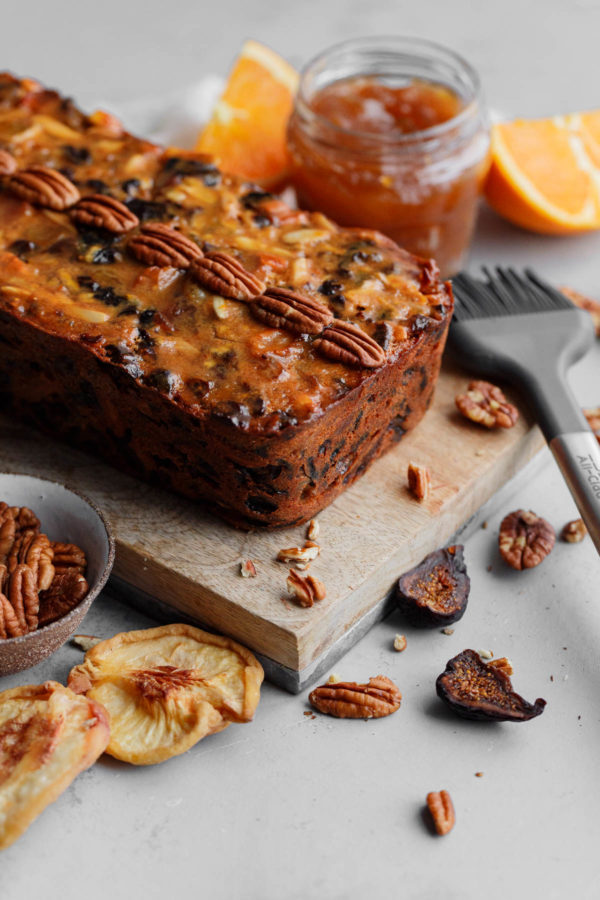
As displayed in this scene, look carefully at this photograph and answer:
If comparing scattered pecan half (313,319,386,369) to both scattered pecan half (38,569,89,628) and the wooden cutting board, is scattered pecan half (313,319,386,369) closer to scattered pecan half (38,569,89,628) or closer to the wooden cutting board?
the wooden cutting board

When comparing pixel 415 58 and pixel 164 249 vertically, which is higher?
pixel 415 58

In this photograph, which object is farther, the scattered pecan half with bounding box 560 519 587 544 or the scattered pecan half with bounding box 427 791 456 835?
the scattered pecan half with bounding box 560 519 587 544

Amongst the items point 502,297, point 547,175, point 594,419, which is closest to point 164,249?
point 502,297

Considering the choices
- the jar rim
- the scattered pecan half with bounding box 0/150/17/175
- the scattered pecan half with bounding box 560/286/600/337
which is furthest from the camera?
the scattered pecan half with bounding box 560/286/600/337

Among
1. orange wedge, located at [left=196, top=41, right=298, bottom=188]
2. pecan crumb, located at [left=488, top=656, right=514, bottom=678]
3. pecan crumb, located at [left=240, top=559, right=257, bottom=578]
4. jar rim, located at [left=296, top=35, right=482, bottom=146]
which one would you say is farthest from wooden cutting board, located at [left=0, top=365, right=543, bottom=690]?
orange wedge, located at [left=196, top=41, right=298, bottom=188]

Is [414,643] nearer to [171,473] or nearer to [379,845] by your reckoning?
[379,845]

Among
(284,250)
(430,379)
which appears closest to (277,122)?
(284,250)

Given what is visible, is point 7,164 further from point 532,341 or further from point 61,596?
point 532,341
